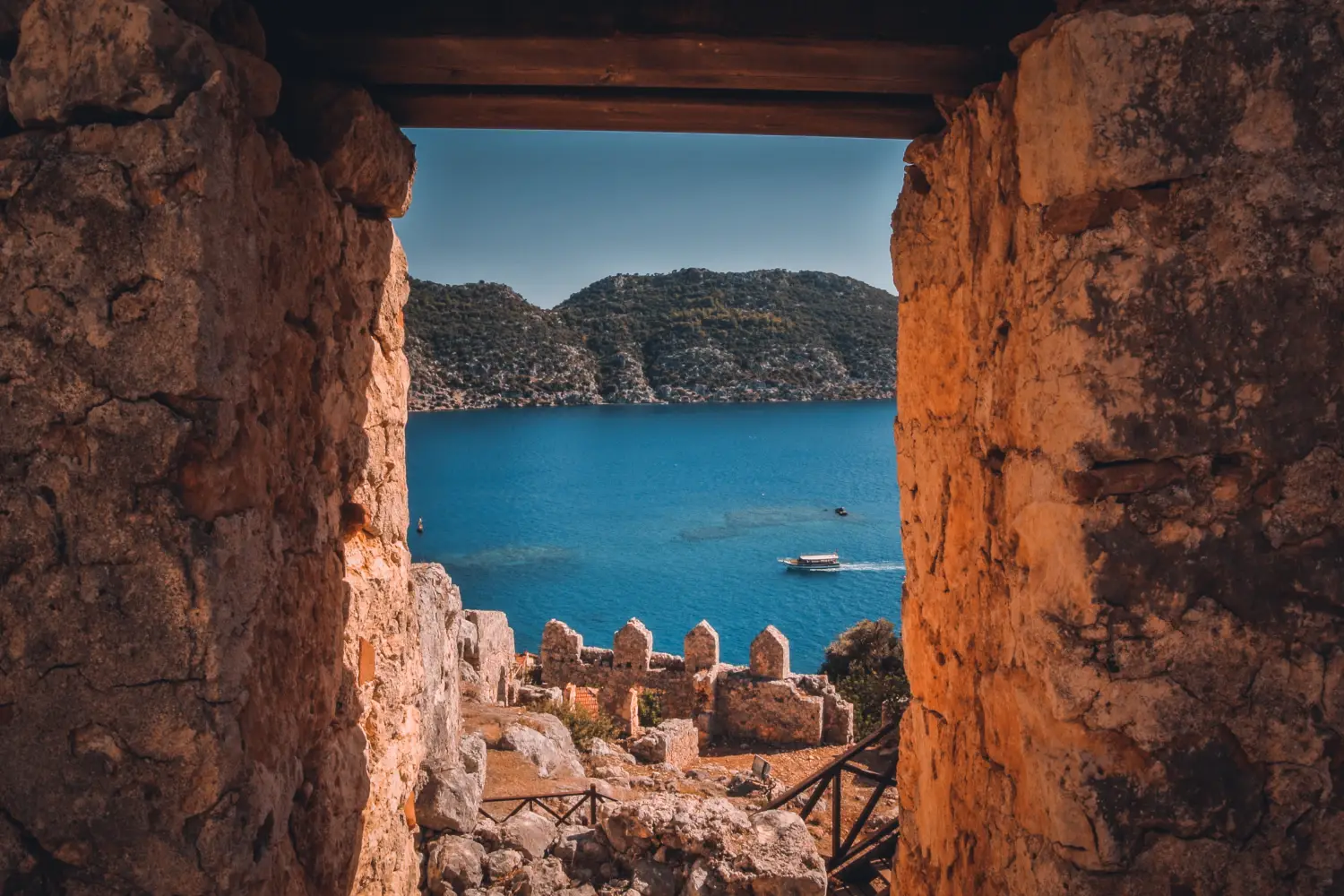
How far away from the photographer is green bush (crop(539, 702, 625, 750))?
1284 cm

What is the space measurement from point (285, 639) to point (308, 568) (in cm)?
26

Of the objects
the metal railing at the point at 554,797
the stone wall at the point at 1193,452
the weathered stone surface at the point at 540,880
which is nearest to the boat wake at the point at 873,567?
the metal railing at the point at 554,797

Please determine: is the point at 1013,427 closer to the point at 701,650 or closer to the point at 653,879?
the point at 653,879

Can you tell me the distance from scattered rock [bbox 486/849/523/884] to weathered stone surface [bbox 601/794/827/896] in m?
0.53

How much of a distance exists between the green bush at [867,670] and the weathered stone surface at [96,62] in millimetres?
15010

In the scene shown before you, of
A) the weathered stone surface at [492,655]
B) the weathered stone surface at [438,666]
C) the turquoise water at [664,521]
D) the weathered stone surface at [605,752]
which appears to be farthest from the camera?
the turquoise water at [664,521]

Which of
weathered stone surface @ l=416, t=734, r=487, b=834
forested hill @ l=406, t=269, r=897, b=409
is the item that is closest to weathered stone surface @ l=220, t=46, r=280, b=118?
weathered stone surface @ l=416, t=734, r=487, b=834

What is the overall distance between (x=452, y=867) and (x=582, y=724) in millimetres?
8585

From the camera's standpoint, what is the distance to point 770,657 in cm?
1574

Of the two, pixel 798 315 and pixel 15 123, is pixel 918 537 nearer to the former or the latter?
pixel 15 123

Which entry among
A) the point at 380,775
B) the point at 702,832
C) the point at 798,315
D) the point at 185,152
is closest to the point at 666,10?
the point at 185,152

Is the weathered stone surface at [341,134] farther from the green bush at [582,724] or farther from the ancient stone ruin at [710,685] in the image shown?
the ancient stone ruin at [710,685]

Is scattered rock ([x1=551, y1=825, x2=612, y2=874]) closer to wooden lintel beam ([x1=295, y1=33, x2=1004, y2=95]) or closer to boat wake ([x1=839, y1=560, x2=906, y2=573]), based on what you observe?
wooden lintel beam ([x1=295, y1=33, x2=1004, y2=95])

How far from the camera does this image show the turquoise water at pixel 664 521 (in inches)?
1499
